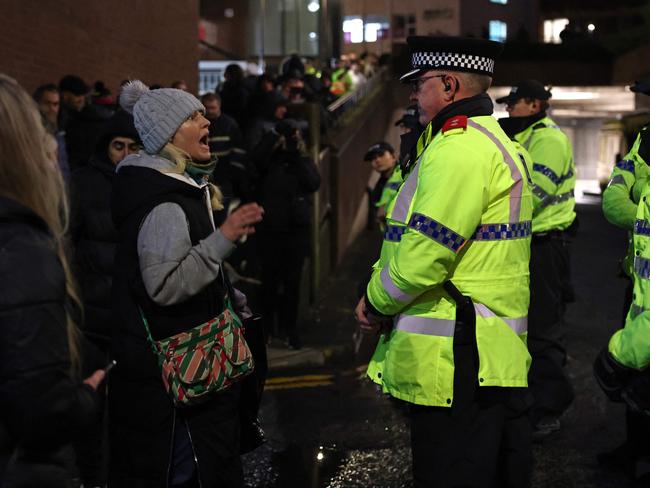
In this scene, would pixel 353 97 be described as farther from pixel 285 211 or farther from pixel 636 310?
pixel 636 310

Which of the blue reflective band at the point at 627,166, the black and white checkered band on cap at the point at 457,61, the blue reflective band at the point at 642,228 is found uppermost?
the black and white checkered band on cap at the point at 457,61

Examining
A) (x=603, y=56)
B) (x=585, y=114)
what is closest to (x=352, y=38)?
(x=585, y=114)

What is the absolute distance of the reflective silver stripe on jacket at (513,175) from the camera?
3.73 meters

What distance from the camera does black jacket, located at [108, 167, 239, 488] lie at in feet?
12.3

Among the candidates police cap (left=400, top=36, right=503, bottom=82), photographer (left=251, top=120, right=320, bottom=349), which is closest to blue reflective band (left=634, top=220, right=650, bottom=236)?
police cap (left=400, top=36, right=503, bottom=82)

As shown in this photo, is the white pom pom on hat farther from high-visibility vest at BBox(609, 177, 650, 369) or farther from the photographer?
the photographer

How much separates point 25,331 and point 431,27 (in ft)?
189

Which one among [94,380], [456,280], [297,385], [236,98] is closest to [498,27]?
[236,98]

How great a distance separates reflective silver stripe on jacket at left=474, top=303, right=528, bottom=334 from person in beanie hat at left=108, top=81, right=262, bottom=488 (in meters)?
0.95

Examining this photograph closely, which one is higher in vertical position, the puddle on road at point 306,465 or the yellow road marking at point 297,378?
the puddle on road at point 306,465

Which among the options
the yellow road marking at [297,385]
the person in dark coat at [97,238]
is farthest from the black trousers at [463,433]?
the yellow road marking at [297,385]

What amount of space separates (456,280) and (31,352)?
6.13ft

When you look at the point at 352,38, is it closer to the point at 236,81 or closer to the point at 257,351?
the point at 236,81

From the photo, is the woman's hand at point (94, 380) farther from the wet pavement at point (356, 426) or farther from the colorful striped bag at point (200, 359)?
the wet pavement at point (356, 426)
